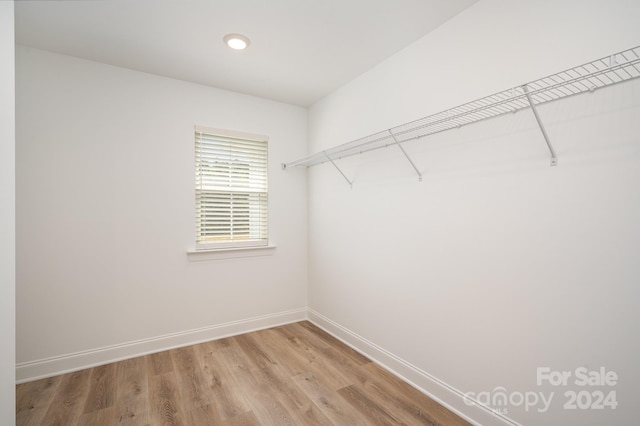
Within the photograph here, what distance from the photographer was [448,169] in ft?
6.15

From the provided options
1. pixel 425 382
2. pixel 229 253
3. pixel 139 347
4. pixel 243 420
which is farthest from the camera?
pixel 229 253

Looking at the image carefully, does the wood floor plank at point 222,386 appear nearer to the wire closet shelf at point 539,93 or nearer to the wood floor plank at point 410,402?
the wood floor plank at point 410,402

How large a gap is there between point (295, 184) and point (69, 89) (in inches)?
82.0

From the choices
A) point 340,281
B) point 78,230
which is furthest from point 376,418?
point 78,230

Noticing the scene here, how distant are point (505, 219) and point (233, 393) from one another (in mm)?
2030

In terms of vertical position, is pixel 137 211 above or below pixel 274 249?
above

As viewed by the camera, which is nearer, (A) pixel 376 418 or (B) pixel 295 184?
(A) pixel 376 418

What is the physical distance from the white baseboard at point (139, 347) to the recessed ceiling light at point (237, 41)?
2.47 m

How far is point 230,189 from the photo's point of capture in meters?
2.97

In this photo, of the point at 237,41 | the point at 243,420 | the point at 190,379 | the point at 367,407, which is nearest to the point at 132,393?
the point at 190,379

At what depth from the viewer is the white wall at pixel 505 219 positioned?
1222 millimetres

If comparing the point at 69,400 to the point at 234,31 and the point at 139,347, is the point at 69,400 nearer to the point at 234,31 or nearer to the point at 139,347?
the point at 139,347

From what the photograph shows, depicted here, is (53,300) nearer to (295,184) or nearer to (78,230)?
(78,230)

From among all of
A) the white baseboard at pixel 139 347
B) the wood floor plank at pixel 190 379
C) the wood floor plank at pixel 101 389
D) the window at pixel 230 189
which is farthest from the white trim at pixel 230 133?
the wood floor plank at pixel 101 389
